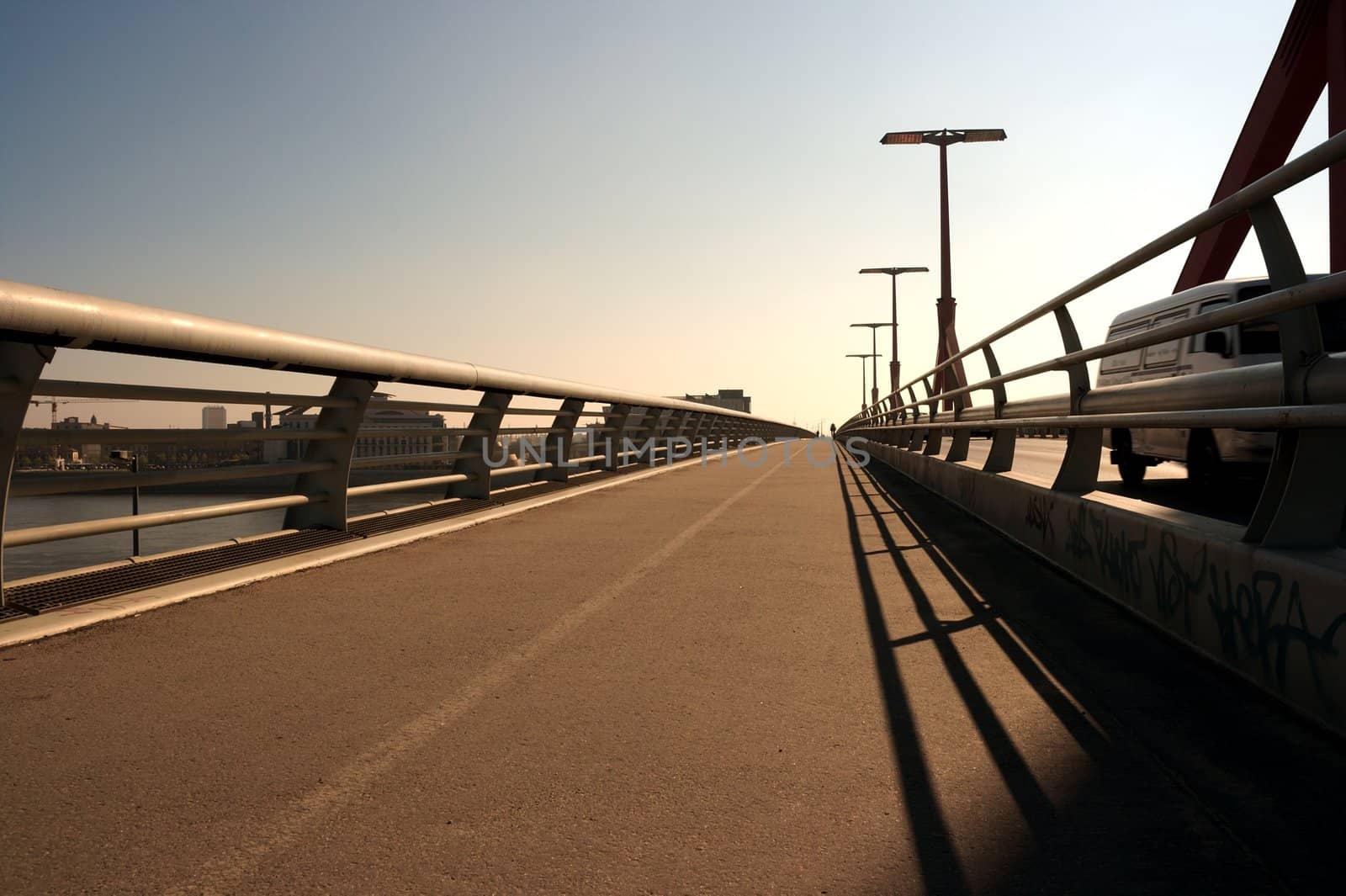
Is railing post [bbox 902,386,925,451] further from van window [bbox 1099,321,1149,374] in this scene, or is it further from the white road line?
the white road line

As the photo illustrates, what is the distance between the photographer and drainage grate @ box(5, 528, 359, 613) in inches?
186

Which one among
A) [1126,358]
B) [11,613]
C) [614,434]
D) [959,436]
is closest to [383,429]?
[11,613]

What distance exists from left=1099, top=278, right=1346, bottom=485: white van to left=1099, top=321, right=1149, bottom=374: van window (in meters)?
0.02

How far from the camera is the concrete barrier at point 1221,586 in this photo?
122 inches

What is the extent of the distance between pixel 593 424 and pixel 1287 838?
13.4 meters

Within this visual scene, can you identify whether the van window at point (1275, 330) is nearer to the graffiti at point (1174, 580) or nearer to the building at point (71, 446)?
the graffiti at point (1174, 580)

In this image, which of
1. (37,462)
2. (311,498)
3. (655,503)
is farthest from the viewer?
(655,503)

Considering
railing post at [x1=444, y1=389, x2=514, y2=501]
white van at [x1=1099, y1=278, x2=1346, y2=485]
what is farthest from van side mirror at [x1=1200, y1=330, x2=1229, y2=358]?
railing post at [x1=444, y1=389, x2=514, y2=501]

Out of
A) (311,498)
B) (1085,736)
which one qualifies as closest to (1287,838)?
(1085,736)

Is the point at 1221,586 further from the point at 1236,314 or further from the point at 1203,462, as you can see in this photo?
the point at 1203,462

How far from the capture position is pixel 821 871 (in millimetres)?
2244

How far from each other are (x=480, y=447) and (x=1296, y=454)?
7680mm

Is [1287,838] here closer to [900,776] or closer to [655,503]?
[900,776]

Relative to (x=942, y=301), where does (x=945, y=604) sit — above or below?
below
